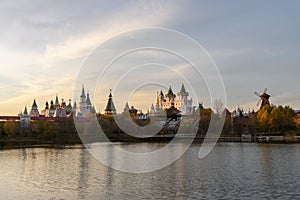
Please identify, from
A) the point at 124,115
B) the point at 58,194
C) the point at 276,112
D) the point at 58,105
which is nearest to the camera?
the point at 58,194

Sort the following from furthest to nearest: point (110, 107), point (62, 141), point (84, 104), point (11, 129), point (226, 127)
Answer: point (84, 104) → point (110, 107) → point (226, 127) → point (11, 129) → point (62, 141)

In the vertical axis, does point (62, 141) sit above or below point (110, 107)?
below

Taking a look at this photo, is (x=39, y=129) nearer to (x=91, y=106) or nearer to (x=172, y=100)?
(x=91, y=106)

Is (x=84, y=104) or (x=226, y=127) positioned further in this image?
(x=84, y=104)

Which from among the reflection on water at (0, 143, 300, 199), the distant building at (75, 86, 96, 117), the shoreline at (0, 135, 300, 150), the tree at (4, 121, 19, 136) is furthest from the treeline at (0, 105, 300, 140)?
the distant building at (75, 86, 96, 117)

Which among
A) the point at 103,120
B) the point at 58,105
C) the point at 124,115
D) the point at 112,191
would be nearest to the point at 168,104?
the point at 58,105

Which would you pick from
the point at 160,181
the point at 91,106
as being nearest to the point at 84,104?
the point at 91,106

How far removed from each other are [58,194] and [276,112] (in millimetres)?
57379

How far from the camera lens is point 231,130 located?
72312 mm

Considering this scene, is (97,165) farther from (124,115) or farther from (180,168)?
(124,115)

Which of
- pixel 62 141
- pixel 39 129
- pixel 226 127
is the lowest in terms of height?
pixel 62 141

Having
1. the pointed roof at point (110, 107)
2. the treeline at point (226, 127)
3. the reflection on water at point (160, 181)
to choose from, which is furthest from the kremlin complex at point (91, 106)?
the reflection on water at point (160, 181)

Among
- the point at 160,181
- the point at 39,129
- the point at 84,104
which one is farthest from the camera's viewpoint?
the point at 84,104

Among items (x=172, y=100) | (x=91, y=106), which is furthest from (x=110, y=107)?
(x=172, y=100)
